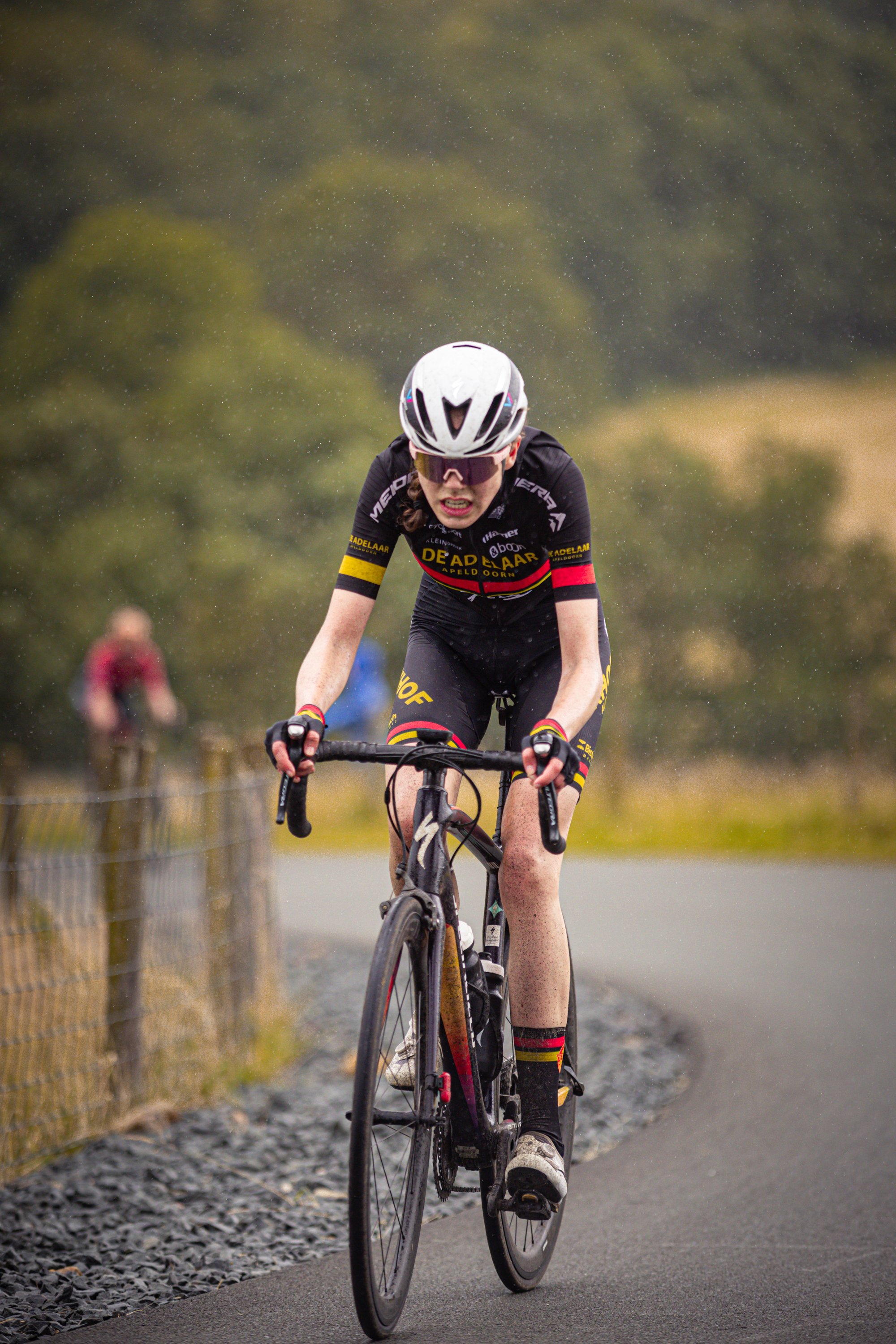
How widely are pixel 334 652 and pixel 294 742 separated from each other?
53 cm

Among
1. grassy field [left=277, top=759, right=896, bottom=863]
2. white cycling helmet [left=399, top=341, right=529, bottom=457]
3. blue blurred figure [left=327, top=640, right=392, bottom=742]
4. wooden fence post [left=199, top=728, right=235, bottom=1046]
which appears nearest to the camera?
white cycling helmet [left=399, top=341, right=529, bottom=457]

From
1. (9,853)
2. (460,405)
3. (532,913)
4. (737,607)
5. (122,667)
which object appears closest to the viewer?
(460,405)

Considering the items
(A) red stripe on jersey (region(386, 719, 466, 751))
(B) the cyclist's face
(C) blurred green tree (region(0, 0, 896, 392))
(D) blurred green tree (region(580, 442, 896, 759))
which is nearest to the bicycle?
(A) red stripe on jersey (region(386, 719, 466, 751))

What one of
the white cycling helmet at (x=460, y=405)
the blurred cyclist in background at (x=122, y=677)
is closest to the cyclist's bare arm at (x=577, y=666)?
the white cycling helmet at (x=460, y=405)

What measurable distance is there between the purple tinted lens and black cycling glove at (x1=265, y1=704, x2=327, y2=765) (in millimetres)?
705

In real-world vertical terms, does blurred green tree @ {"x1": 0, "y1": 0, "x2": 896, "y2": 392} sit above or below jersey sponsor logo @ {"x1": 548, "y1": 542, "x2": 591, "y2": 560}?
above

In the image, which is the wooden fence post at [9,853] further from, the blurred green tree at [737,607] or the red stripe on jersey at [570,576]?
the blurred green tree at [737,607]

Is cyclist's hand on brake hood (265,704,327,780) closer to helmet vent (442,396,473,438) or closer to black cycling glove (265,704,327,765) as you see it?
black cycling glove (265,704,327,765)

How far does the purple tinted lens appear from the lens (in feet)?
12.5

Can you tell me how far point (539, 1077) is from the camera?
4086 mm

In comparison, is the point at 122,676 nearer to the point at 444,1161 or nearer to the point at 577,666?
the point at 577,666

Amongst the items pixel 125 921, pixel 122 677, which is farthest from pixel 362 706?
pixel 125 921

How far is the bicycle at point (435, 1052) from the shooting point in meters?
3.28

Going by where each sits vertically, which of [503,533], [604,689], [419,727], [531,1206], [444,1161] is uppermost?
[503,533]
